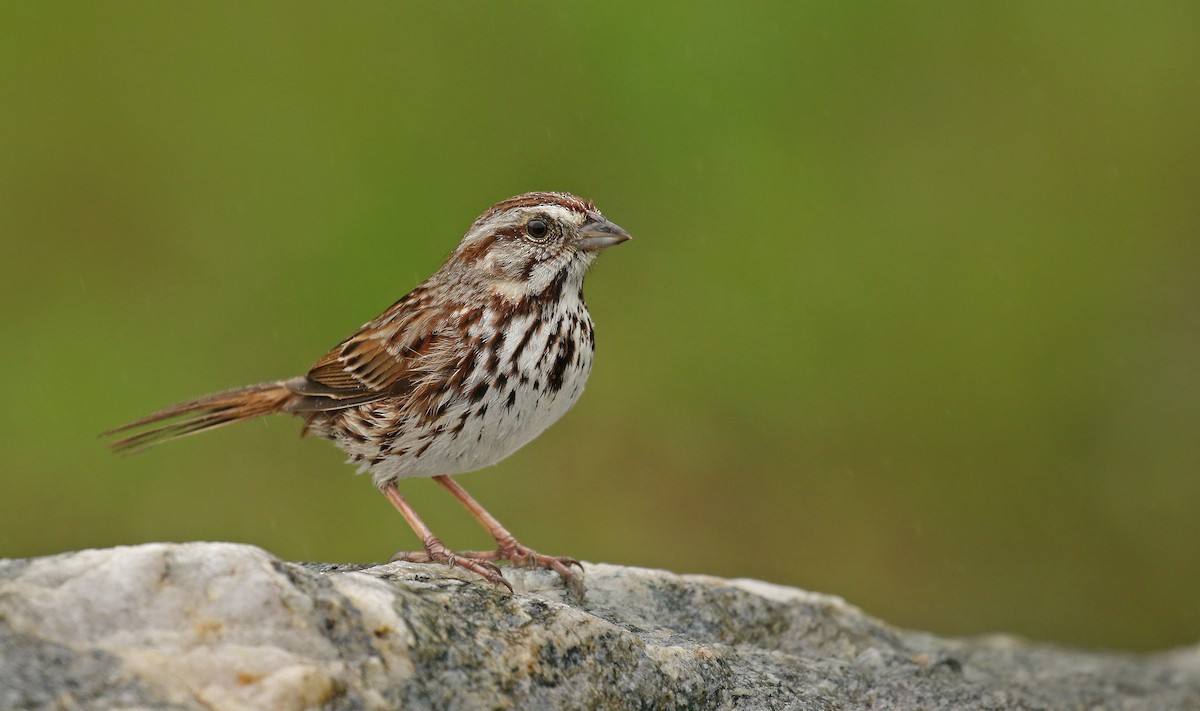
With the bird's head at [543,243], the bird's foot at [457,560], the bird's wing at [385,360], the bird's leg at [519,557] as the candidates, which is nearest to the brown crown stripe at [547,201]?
the bird's head at [543,243]

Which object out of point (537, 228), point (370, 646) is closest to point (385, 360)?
point (537, 228)

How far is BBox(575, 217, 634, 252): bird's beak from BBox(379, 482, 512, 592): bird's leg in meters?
1.10

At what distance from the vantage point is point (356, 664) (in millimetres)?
3121

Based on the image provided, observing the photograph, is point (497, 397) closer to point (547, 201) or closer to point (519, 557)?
point (519, 557)

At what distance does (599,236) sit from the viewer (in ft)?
16.6

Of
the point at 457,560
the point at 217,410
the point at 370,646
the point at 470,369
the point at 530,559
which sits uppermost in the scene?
the point at 470,369

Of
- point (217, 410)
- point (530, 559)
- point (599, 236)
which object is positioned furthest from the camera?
point (217, 410)

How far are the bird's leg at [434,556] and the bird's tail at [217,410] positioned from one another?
2.12 feet

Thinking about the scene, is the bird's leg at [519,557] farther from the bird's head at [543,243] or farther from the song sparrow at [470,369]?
the bird's head at [543,243]

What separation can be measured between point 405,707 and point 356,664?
139 millimetres

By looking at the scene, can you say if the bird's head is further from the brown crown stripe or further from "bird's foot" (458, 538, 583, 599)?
"bird's foot" (458, 538, 583, 599)

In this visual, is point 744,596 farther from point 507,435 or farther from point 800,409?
point 800,409

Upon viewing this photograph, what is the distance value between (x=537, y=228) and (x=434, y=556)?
49.0 inches

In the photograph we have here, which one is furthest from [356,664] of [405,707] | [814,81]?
[814,81]
